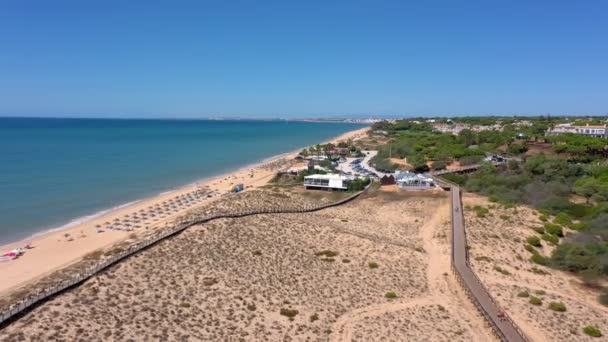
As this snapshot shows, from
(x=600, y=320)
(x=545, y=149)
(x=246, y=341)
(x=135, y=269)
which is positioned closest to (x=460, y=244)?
(x=600, y=320)

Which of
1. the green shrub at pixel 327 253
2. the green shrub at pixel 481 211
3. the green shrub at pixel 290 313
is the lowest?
the green shrub at pixel 290 313

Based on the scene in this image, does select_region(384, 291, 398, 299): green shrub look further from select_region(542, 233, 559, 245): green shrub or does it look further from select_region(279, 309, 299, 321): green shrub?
select_region(542, 233, 559, 245): green shrub

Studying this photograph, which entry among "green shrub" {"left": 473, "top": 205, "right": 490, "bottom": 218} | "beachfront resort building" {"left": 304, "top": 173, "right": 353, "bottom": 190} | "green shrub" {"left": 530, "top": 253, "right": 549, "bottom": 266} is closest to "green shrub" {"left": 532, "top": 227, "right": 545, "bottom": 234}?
"green shrub" {"left": 473, "top": 205, "right": 490, "bottom": 218}

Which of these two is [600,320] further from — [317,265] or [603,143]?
[603,143]

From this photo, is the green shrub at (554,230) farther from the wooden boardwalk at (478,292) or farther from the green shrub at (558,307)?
the green shrub at (558,307)

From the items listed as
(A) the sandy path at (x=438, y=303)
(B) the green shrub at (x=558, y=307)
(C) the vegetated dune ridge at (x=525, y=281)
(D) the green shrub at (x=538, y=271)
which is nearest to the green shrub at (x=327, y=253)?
(A) the sandy path at (x=438, y=303)

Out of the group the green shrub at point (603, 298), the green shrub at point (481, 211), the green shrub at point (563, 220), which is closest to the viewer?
the green shrub at point (603, 298)
